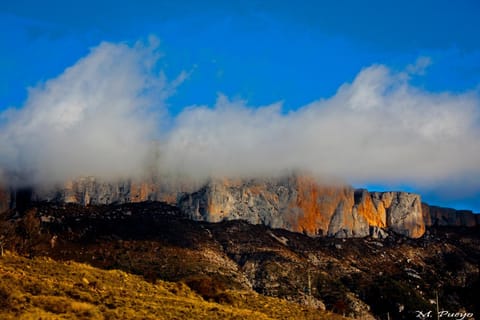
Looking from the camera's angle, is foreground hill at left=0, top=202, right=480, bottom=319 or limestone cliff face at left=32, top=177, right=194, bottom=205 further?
limestone cliff face at left=32, top=177, right=194, bottom=205

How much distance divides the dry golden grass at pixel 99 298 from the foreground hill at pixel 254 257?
185 ft

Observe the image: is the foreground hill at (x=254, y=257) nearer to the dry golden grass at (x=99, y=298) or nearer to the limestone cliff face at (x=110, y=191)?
the limestone cliff face at (x=110, y=191)

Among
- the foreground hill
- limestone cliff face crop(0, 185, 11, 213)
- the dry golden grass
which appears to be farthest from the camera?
limestone cliff face crop(0, 185, 11, 213)

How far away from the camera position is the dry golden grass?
115 feet

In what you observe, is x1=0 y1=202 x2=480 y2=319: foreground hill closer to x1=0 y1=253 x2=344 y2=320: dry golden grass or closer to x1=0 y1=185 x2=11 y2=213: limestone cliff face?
x1=0 y1=185 x2=11 y2=213: limestone cliff face

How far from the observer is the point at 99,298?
131ft

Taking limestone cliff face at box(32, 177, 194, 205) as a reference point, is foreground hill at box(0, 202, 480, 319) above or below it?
below

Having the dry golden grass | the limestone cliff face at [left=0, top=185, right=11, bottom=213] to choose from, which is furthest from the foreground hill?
the dry golden grass

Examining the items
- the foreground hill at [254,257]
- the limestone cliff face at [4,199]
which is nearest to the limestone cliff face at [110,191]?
the foreground hill at [254,257]

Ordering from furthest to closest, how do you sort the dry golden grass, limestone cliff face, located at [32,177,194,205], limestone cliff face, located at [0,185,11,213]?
1. limestone cliff face, located at [32,177,194,205]
2. limestone cliff face, located at [0,185,11,213]
3. the dry golden grass

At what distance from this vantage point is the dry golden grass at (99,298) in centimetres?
3512

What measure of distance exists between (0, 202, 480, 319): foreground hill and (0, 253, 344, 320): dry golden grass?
56.5m

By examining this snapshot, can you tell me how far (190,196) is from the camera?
7411 inches

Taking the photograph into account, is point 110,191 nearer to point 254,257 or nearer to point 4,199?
point 4,199
